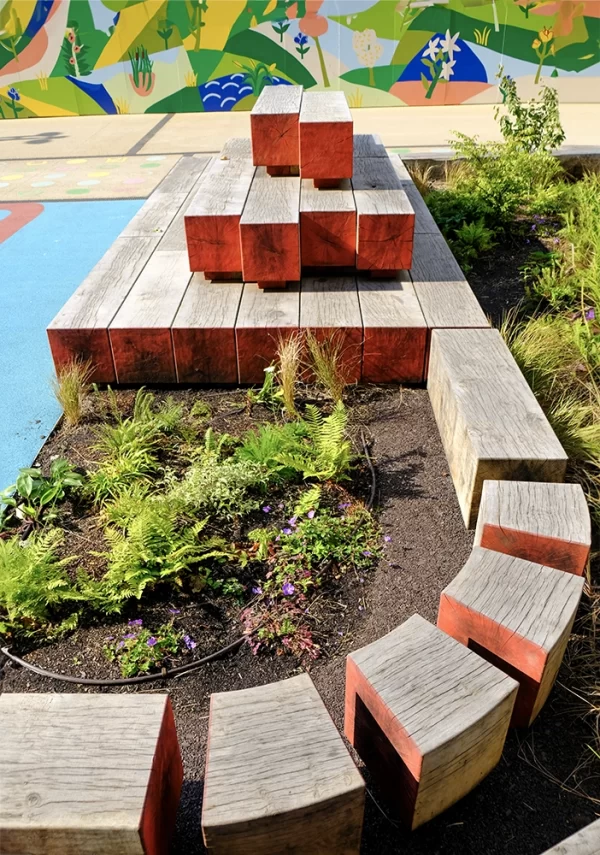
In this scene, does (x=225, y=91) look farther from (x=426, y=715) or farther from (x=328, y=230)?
(x=426, y=715)

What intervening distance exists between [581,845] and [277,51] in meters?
12.4

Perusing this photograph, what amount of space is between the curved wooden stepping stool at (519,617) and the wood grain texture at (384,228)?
209cm

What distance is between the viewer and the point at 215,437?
2.96 m

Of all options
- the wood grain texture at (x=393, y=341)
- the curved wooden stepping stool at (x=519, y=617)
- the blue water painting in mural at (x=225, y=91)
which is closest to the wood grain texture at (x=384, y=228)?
the wood grain texture at (x=393, y=341)

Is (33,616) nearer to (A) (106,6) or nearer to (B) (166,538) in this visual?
(B) (166,538)

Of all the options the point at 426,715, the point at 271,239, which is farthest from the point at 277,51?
the point at 426,715

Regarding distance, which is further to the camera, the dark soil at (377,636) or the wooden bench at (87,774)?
the dark soil at (377,636)

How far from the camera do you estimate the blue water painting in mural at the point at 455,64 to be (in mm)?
11359

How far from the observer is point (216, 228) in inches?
141

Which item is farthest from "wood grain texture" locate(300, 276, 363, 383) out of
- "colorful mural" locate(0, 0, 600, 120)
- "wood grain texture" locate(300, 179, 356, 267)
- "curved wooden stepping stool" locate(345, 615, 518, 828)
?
"colorful mural" locate(0, 0, 600, 120)

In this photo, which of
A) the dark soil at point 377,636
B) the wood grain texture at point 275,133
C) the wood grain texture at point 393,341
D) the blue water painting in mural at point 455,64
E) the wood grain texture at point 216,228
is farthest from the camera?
the blue water painting in mural at point 455,64

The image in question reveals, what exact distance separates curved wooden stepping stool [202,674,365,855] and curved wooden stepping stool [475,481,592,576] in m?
0.80

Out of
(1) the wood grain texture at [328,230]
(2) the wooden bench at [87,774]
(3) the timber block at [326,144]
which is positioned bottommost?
(2) the wooden bench at [87,774]

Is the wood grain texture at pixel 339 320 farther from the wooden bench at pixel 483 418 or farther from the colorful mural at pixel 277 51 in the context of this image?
the colorful mural at pixel 277 51
